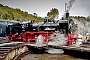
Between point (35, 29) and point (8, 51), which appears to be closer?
point (8, 51)

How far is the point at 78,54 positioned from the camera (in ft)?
38.1

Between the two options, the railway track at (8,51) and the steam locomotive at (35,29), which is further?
the steam locomotive at (35,29)

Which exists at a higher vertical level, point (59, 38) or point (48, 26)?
point (48, 26)

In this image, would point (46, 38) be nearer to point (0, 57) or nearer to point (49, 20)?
point (49, 20)

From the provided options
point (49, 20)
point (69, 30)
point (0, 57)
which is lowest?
point (0, 57)

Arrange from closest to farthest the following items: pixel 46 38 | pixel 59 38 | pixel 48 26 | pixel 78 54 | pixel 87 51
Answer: pixel 87 51 < pixel 78 54 < pixel 59 38 < pixel 46 38 < pixel 48 26

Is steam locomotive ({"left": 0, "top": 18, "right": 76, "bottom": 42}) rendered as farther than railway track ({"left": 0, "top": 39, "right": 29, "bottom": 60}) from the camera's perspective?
Yes

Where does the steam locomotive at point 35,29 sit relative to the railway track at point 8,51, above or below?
above

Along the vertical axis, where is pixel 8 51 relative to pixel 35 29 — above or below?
below

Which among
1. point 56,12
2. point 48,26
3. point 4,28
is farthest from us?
point 56,12

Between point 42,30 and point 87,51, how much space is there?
6.12 m

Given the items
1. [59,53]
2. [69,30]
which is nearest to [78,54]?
[59,53]

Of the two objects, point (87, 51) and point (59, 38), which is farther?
point (59, 38)

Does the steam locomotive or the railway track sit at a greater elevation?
the steam locomotive
